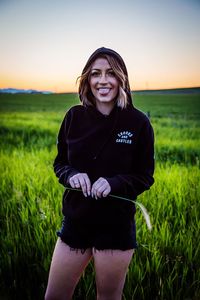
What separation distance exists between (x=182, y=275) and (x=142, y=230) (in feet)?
1.20

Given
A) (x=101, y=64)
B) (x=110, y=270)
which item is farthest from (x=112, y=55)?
(x=110, y=270)

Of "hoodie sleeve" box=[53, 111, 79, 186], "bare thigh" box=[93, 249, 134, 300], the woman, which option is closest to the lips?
the woman

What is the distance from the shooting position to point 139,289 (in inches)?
77.7

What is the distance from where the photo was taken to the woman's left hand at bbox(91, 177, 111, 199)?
1.34 m

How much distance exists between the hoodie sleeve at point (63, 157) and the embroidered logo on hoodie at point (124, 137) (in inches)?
9.4

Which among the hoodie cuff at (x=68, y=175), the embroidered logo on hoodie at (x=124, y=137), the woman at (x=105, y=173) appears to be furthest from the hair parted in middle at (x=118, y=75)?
the hoodie cuff at (x=68, y=175)

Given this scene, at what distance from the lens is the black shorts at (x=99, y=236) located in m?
1.45

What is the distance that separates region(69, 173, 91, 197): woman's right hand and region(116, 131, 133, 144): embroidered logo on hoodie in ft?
0.70

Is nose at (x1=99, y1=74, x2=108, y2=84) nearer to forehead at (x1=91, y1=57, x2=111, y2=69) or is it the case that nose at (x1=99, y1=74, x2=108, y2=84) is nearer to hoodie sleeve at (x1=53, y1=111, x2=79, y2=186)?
forehead at (x1=91, y1=57, x2=111, y2=69)

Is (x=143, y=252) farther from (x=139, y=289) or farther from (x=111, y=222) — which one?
(x=111, y=222)

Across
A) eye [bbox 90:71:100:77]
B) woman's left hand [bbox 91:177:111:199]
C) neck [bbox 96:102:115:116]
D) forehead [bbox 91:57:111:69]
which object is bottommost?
woman's left hand [bbox 91:177:111:199]

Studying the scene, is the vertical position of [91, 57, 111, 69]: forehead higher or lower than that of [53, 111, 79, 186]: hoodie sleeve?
higher

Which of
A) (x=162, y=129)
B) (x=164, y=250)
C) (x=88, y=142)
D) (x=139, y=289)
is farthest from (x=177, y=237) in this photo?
(x=162, y=129)

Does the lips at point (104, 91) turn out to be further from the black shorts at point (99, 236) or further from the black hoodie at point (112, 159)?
the black shorts at point (99, 236)
